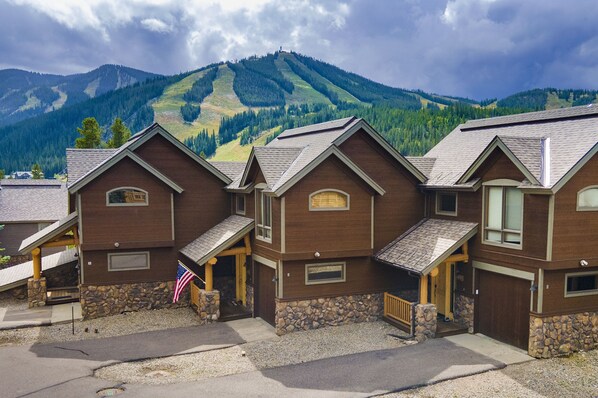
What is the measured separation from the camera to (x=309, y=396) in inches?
487

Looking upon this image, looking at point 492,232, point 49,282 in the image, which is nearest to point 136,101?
point 49,282

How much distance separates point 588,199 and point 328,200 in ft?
28.7

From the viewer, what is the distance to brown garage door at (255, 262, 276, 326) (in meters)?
18.6

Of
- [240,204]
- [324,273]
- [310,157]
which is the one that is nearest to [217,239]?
[240,204]

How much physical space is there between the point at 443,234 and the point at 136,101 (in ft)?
642

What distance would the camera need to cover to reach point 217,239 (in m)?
20.4

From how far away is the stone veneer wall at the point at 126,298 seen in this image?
2027 centimetres

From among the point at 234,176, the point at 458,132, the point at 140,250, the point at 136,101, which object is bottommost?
the point at 140,250

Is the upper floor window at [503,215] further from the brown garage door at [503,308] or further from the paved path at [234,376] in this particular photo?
the paved path at [234,376]

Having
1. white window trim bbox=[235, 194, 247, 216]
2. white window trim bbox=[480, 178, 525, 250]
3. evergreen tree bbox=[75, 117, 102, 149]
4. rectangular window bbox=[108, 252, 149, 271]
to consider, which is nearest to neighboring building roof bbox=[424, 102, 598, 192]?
white window trim bbox=[480, 178, 525, 250]

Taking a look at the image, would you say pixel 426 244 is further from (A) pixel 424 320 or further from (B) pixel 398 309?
(A) pixel 424 320

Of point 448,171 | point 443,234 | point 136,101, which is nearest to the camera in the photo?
point 443,234

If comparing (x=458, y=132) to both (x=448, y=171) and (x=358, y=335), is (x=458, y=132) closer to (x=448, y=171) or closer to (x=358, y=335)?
(x=448, y=171)

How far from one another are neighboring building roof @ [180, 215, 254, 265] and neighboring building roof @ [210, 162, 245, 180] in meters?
2.53
